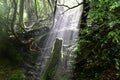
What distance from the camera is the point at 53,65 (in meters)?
7.86

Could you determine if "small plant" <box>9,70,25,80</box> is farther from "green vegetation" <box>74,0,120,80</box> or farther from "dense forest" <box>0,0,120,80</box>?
"green vegetation" <box>74,0,120,80</box>

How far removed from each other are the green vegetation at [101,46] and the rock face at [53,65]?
41.7 inches

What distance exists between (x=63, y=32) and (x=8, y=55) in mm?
5946

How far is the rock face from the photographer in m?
7.63

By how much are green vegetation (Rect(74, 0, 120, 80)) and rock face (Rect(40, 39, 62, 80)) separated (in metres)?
1.06

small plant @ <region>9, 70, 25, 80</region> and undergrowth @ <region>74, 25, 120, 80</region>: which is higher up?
undergrowth @ <region>74, 25, 120, 80</region>

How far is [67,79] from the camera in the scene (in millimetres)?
7012

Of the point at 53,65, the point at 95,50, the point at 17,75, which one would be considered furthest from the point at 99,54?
the point at 17,75

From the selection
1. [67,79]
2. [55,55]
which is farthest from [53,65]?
[67,79]

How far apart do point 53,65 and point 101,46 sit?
232cm

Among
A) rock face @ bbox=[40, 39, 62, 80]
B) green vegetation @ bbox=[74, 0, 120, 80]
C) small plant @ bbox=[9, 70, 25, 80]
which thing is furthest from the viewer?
small plant @ bbox=[9, 70, 25, 80]

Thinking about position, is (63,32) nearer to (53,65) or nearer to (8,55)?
(8,55)

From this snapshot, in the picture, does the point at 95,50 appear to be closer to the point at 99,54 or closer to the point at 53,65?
the point at 99,54

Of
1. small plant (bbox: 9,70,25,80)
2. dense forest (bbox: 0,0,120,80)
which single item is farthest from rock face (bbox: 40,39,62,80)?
small plant (bbox: 9,70,25,80)
